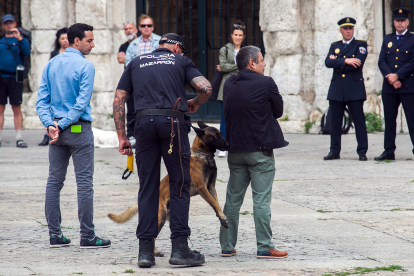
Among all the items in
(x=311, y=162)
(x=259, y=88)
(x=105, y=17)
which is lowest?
(x=311, y=162)

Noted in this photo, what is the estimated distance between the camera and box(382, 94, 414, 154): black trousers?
8703 millimetres

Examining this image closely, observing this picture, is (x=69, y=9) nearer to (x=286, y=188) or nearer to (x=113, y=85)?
(x=113, y=85)

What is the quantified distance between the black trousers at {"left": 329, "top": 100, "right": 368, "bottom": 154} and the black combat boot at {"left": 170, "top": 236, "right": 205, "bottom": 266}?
16.6 ft

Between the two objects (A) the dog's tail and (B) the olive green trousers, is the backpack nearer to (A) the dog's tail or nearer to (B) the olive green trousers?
(B) the olive green trousers

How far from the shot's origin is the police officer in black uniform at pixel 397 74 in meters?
8.61

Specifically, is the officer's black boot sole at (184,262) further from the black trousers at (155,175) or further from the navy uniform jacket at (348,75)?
the navy uniform jacket at (348,75)

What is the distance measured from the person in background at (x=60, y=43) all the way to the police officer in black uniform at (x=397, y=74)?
14.4ft

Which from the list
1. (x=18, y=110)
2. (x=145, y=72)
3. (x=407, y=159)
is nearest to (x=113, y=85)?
(x=18, y=110)

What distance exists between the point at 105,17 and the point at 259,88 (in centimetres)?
895

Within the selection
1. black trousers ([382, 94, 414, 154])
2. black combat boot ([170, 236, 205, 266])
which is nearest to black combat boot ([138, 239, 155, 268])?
black combat boot ([170, 236, 205, 266])

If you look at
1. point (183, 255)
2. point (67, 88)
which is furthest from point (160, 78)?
point (183, 255)

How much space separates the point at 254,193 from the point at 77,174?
1394 millimetres

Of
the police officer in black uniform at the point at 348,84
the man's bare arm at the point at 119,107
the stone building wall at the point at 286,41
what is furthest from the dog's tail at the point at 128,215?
the stone building wall at the point at 286,41

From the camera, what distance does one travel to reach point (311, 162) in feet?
28.5
